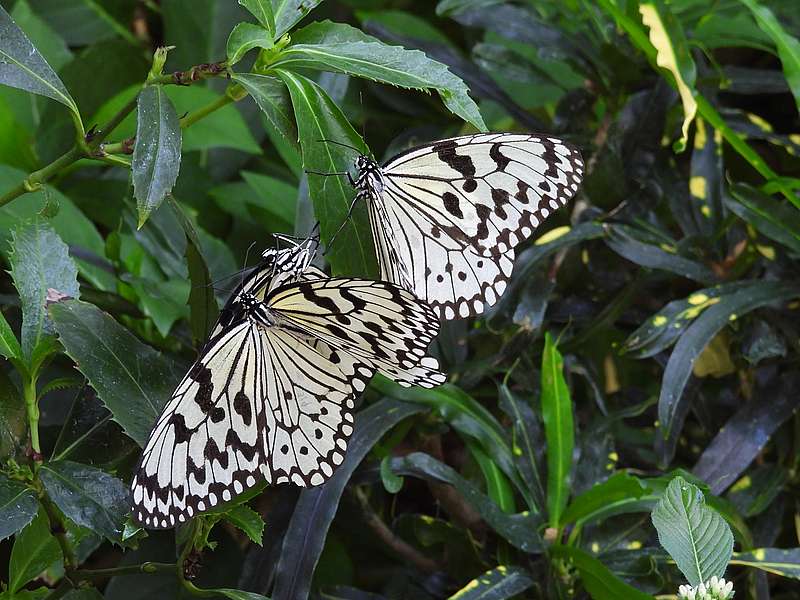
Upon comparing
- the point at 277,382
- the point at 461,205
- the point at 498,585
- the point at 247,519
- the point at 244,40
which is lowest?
the point at 498,585

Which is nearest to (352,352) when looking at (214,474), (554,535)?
(214,474)

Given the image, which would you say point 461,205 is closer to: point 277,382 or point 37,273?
point 277,382

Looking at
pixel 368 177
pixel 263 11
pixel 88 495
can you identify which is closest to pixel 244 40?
pixel 263 11

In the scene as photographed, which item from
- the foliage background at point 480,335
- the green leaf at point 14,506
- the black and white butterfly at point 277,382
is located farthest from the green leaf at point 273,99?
the green leaf at point 14,506

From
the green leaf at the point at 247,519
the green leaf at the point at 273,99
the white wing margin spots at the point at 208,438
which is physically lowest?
the green leaf at the point at 247,519

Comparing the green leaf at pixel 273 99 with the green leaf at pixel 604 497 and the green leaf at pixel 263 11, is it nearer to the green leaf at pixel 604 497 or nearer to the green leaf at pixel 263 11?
the green leaf at pixel 263 11

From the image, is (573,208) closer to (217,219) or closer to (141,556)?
(217,219)

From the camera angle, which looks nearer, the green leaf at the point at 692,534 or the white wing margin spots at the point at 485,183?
the green leaf at the point at 692,534
